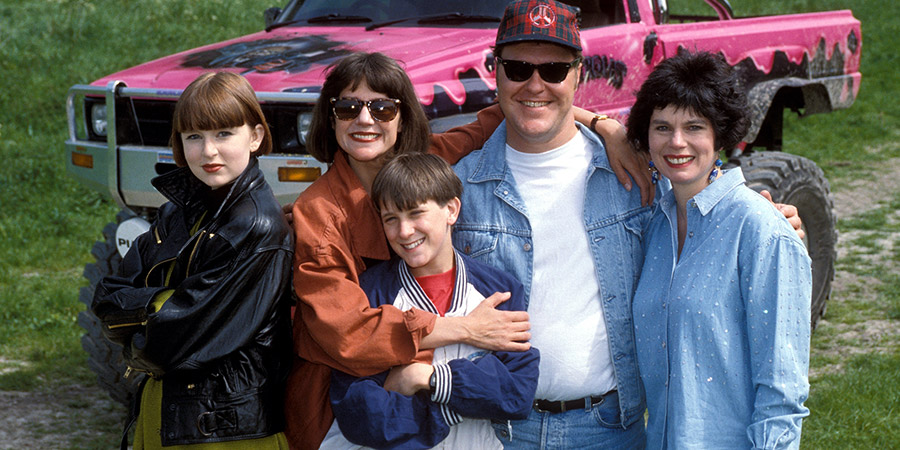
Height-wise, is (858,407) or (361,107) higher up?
(361,107)

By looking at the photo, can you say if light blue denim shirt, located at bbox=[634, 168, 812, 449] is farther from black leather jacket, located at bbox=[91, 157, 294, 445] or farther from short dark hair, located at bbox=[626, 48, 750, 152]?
black leather jacket, located at bbox=[91, 157, 294, 445]

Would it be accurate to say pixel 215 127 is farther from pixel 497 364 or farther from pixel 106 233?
pixel 106 233

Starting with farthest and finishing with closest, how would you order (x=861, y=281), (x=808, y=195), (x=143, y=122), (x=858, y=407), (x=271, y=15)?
1. (x=861, y=281)
2. (x=271, y=15)
3. (x=808, y=195)
4. (x=858, y=407)
5. (x=143, y=122)

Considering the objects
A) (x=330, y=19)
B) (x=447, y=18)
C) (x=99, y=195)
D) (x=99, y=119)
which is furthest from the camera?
(x=99, y=195)

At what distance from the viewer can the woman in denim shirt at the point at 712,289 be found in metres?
2.24

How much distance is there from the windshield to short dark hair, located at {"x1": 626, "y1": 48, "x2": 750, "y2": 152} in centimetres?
231

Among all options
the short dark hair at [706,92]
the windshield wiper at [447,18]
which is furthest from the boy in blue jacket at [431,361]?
the windshield wiper at [447,18]

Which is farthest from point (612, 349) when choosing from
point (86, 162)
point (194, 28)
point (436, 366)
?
point (194, 28)

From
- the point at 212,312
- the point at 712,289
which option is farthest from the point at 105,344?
the point at 712,289

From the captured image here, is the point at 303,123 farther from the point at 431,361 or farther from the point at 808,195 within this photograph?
the point at 808,195

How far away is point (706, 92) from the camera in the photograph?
245 centimetres

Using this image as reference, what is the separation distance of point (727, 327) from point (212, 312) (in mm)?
1291

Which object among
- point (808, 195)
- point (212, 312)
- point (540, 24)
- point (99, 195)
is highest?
point (540, 24)

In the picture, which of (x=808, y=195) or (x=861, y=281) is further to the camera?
(x=861, y=281)
